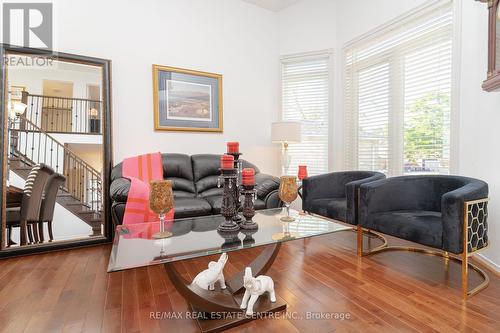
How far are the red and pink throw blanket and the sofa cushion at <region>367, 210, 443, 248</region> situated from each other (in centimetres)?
175

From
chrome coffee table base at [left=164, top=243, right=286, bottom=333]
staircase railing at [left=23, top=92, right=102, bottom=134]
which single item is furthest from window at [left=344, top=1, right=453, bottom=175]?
staircase railing at [left=23, top=92, right=102, bottom=134]

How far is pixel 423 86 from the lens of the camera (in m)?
2.75

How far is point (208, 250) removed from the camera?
1.29m

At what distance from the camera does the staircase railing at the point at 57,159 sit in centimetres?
258

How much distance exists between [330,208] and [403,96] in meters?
1.58

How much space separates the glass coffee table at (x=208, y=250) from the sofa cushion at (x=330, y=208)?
705 mm

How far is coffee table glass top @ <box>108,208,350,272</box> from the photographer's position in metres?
1.22

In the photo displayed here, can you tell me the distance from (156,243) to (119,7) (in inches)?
120

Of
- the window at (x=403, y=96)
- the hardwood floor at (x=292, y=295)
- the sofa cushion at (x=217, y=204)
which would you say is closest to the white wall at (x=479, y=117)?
the window at (x=403, y=96)

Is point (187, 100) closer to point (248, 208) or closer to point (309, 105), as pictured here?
A: point (309, 105)

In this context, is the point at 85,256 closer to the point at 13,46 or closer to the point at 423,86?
the point at 13,46

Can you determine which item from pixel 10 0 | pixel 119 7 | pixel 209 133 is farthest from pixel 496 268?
pixel 10 0

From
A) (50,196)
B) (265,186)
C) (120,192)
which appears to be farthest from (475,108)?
(50,196)

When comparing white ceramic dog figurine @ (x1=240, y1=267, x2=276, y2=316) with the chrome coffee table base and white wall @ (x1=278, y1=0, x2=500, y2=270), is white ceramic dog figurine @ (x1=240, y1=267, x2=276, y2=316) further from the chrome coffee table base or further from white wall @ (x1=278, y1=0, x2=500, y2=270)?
white wall @ (x1=278, y1=0, x2=500, y2=270)
